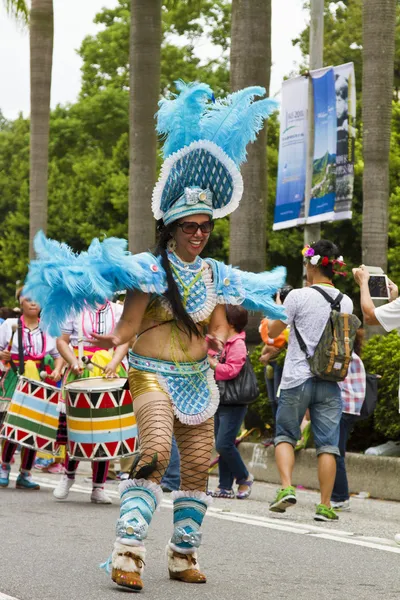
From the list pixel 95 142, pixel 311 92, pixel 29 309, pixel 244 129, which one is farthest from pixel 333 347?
pixel 95 142

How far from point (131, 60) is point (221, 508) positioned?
9267mm

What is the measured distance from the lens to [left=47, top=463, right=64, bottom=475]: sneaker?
14.9m

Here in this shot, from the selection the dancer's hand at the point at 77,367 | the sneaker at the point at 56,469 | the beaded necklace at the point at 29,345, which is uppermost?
the beaded necklace at the point at 29,345

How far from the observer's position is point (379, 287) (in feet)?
29.3

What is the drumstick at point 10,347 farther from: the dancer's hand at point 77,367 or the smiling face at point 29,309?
the dancer's hand at point 77,367

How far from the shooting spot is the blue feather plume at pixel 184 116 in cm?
702

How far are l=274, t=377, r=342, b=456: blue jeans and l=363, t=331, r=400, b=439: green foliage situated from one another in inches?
85.6

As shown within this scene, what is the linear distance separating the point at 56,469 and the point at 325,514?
18.5ft

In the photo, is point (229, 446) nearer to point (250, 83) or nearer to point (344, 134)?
point (344, 134)

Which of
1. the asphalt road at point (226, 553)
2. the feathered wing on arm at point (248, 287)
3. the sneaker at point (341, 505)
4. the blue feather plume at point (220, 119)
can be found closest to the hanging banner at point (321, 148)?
the sneaker at point (341, 505)

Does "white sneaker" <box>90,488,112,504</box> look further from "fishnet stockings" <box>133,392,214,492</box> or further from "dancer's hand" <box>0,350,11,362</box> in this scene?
"fishnet stockings" <box>133,392,214,492</box>

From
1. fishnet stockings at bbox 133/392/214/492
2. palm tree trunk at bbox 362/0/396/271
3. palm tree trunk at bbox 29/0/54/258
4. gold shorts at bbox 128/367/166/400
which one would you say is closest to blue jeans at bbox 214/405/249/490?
palm tree trunk at bbox 362/0/396/271

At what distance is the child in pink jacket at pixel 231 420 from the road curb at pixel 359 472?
98 centimetres

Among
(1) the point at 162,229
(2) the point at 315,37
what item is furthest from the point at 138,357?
(2) the point at 315,37
